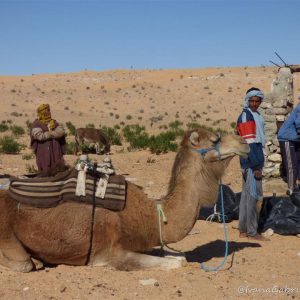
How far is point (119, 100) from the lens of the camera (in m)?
57.0

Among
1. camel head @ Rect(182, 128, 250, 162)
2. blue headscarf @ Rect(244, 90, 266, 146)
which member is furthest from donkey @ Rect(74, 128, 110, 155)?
camel head @ Rect(182, 128, 250, 162)

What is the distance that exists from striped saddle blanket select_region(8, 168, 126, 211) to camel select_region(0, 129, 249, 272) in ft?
0.22

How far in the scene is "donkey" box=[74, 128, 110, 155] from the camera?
63.1ft

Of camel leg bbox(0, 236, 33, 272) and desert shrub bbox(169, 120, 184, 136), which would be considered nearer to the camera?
camel leg bbox(0, 236, 33, 272)

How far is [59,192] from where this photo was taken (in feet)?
18.7

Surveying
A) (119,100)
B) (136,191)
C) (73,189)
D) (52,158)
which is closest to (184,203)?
(136,191)

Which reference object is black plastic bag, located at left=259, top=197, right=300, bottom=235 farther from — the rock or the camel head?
the rock

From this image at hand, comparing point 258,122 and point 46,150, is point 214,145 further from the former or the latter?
point 46,150

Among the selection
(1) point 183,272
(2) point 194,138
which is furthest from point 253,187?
(1) point 183,272

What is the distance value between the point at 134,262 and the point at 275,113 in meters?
6.46

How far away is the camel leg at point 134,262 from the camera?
5.58 m

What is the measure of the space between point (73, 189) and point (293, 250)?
3.22 m

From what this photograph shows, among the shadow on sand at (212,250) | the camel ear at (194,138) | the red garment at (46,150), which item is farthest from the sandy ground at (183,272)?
the red garment at (46,150)

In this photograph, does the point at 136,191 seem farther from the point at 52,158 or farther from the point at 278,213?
the point at 278,213
